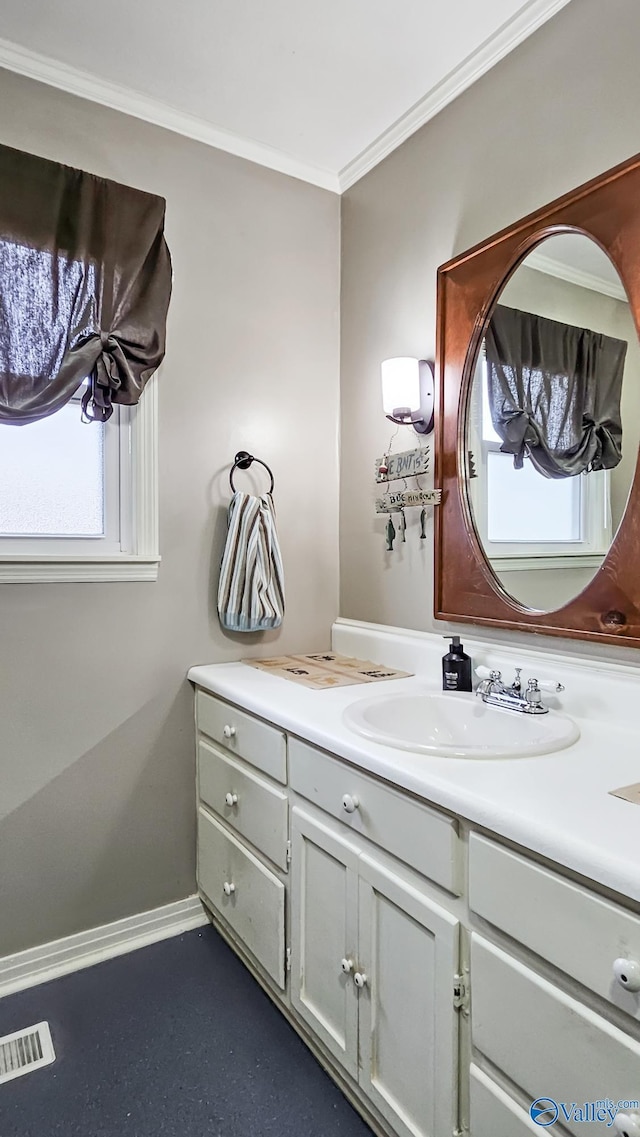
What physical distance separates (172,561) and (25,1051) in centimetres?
129

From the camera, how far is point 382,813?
1197 millimetres

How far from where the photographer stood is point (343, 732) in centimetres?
133

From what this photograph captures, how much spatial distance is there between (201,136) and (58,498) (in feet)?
4.07

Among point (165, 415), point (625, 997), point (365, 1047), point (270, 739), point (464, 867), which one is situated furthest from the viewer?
point (165, 415)

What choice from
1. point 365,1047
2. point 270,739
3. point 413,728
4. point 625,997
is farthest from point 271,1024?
point 625,997

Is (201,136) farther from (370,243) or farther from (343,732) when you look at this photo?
(343,732)

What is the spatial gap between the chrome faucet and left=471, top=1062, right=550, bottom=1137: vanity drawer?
685 millimetres

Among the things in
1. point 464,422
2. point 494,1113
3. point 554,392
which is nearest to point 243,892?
point 494,1113

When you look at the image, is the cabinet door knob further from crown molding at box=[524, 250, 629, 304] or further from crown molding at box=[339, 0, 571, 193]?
crown molding at box=[339, 0, 571, 193]

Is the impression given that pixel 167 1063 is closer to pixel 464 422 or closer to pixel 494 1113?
pixel 494 1113

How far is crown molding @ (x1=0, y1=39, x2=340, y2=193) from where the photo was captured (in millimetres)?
1754

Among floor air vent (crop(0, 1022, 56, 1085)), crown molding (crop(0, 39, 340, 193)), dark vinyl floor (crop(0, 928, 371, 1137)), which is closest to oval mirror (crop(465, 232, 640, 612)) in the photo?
crown molding (crop(0, 39, 340, 193))

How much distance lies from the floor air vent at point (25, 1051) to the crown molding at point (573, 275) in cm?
216

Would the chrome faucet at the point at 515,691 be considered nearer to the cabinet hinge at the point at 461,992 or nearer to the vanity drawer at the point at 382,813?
the vanity drawer at the point at 382,813
